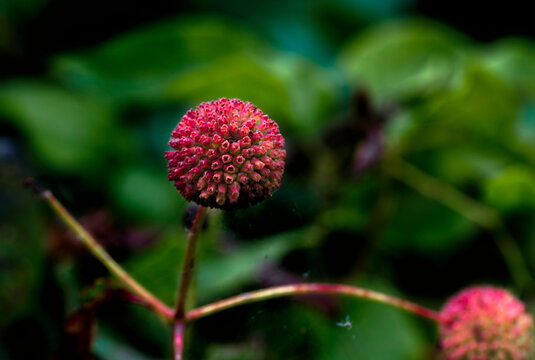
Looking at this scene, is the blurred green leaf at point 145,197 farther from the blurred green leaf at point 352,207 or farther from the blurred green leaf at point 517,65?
the blurred green leaf at point 517,65

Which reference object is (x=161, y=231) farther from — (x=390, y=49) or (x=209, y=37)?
(x=390, y=49)

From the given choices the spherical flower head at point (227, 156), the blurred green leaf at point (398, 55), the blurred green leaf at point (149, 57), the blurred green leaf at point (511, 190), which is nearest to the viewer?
the spherical flower head at point (227, 156)

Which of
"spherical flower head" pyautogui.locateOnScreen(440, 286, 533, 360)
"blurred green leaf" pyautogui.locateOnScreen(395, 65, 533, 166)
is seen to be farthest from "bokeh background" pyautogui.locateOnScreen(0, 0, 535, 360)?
"spherical flower head" pyautogui.locateOnScreen(440, 286, 533, 360)

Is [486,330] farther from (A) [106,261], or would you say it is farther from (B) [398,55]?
(B) [398,55]

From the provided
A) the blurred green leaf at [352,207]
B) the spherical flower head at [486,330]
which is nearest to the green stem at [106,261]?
the spherical flower head at [486,330]

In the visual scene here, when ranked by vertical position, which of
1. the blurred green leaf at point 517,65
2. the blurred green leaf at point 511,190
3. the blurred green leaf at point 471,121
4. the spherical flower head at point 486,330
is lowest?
the spherical flower head at point 486,330

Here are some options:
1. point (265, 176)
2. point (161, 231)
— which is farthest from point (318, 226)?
point (265, 176)

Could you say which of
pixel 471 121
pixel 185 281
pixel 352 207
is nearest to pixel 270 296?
pixel 185 281
